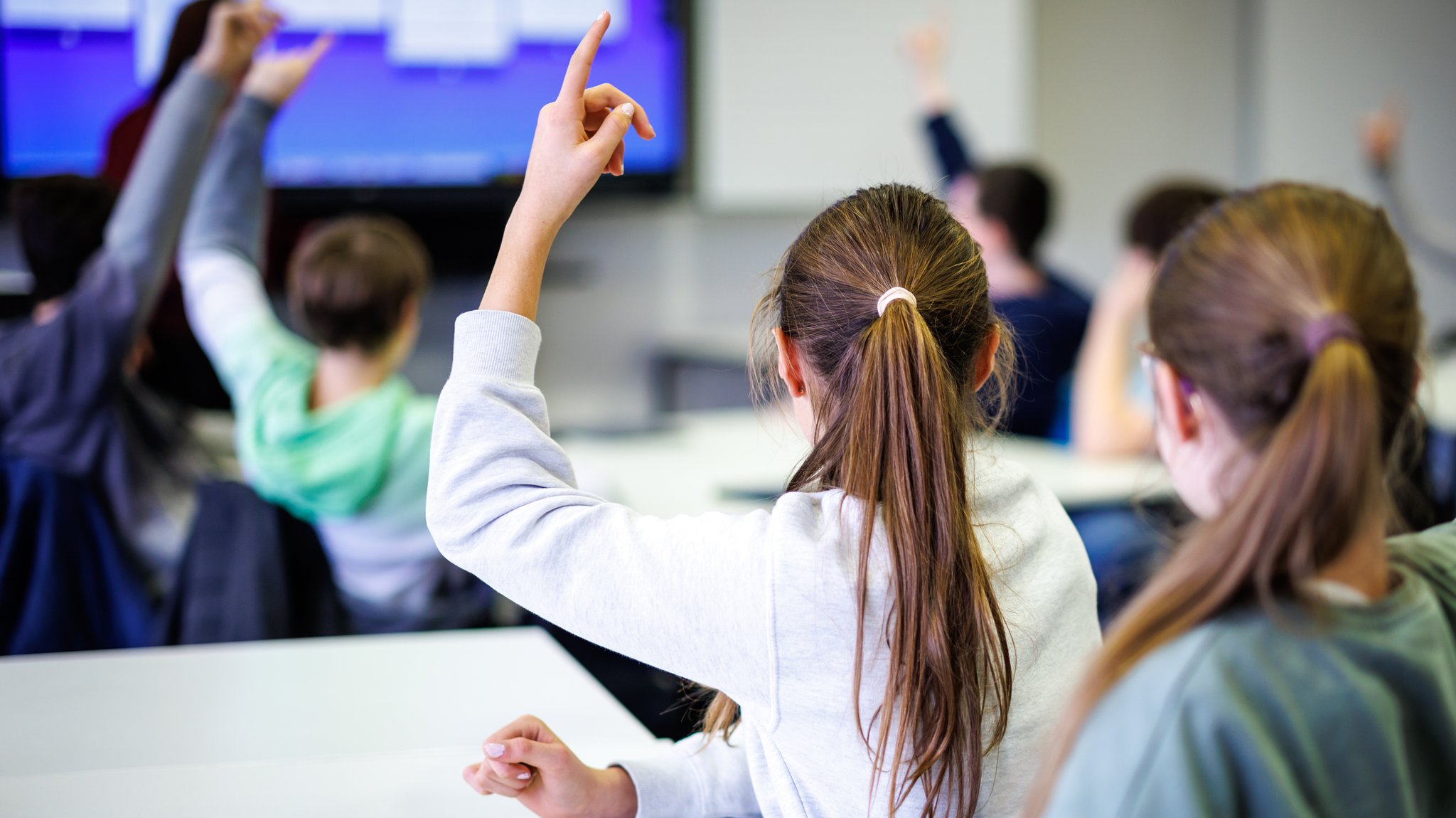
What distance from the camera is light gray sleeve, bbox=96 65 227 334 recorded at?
1.82 m

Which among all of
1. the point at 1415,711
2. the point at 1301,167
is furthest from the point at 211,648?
the point at 1301,167

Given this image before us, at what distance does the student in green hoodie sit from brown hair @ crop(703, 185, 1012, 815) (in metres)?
1.13

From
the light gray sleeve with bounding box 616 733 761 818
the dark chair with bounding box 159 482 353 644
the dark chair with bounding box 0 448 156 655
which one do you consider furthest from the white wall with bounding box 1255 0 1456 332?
the light gray sleeve with bounding box 616 733 761 818

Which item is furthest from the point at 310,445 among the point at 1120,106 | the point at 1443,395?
the point at 1120,106

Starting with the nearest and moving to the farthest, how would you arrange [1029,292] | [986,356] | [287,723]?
[986,356] < [287,723] < [1029,292]

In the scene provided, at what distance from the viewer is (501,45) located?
3889 mm

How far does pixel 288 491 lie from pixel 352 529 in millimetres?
126

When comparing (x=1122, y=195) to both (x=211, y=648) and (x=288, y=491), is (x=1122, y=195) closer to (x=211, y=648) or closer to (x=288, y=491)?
(x=288, y=491)

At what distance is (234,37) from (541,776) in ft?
4.49

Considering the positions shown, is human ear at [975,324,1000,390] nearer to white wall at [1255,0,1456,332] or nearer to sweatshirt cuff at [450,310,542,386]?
sweatshirt cuff at [450,310,542,386]

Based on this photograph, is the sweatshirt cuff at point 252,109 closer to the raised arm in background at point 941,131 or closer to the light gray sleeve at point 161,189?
the light gray sleeve at point 161,189

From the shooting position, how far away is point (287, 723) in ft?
3.55

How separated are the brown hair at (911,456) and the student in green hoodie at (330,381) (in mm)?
1126

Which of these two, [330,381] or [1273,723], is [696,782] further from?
[330,381]
